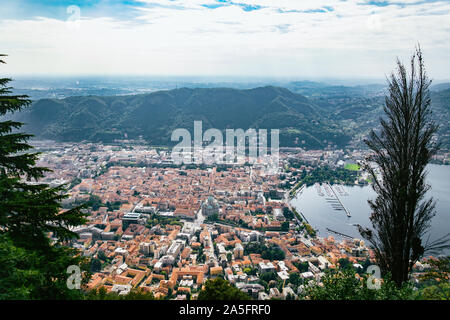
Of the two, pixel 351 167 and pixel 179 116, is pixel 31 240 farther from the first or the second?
pixel 179 116

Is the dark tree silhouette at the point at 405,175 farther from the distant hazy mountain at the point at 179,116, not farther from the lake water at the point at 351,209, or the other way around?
the distant hazy mountain at the point at 179,116

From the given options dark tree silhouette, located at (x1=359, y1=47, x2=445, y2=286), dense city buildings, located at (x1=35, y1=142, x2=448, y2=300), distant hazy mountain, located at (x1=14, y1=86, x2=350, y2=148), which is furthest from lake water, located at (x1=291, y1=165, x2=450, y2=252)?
distant hazy mountain, located at (x1=14, y1=86, x2=350, y2=148)

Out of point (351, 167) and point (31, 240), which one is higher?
point (31, 240)

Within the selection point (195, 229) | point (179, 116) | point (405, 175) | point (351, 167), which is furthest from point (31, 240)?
point (179, 116)

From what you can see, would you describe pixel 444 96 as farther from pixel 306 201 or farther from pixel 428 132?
pixel 428 132

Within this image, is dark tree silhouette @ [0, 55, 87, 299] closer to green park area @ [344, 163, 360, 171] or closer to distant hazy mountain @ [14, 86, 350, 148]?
green park area @ [344, 163, 360, 171]
